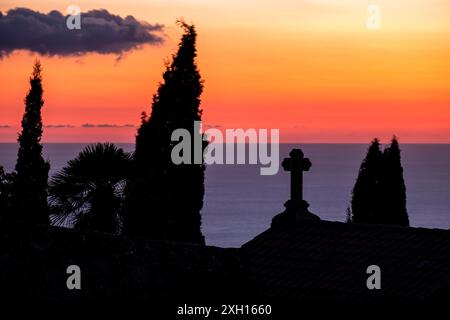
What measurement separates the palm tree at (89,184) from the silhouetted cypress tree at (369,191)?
51.2 feet

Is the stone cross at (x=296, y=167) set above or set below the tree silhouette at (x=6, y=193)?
below

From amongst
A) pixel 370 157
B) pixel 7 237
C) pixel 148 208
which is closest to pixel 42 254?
pixel 7 237

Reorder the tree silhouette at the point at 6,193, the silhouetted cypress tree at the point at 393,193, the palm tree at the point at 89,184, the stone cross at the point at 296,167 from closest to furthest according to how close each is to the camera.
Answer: the stone cross at the point at 296,167 < the palm tree at the point at 89,184 < the silhouetted cypress tree at the point at 393,193 < the tree silhouette at the point at 6,193

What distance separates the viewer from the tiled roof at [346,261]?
19.0 metres

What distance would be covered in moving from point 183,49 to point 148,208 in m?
5.46

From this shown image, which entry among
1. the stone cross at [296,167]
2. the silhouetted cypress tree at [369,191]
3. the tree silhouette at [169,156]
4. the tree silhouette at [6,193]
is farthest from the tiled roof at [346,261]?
the tree silhouette at [6,193]

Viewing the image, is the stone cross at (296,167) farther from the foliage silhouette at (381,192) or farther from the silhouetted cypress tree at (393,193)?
the silhouetted cypress tree at (393,193)

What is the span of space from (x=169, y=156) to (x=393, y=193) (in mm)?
12983

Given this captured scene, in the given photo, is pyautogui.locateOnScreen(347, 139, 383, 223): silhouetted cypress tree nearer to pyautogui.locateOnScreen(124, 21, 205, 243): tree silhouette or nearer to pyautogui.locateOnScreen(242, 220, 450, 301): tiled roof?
pyautogui.locateOnScreen(124, 21, 205, 243): tree silhouette

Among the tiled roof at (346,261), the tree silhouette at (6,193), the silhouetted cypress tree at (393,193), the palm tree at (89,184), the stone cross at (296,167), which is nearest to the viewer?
the tiled roof at (346,261)

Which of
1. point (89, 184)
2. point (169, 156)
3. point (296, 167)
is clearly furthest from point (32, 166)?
point (296, 167)

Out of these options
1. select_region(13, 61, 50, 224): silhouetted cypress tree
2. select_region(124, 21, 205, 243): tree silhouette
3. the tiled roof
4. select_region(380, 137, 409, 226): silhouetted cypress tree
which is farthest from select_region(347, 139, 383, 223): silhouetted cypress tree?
the tiled roof

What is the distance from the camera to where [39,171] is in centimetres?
4853

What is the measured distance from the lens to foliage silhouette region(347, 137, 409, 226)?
45000 millimetres
